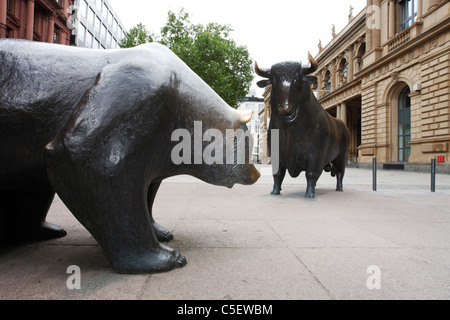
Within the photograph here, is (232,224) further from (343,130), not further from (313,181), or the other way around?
(343,130)

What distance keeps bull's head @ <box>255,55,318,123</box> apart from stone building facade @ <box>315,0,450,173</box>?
15.2 meters

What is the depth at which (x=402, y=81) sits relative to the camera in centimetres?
2133

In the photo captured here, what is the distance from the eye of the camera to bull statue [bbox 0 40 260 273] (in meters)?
1.75

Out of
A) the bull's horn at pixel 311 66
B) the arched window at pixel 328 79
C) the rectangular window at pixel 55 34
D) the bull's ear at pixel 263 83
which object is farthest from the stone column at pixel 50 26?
the arched window at pixel 328 79

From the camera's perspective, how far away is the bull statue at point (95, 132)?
1.75 m

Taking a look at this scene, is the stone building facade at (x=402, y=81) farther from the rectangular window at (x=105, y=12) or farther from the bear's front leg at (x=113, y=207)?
the rectangular window at (x=105, y=12)

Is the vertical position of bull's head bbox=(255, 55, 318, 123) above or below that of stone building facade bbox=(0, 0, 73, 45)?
below

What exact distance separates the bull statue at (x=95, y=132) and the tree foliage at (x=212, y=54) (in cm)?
1954

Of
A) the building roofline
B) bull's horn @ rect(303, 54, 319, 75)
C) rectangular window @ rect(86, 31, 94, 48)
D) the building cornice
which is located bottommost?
bull's horn @ rect(303, 54, 319, 75)

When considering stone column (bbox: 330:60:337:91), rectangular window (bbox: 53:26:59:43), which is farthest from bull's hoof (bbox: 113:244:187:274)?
stone column (bbox: 330:60:337:91)

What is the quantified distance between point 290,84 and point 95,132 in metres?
4.23

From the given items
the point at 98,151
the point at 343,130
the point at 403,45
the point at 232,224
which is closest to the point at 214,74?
the point at 403,45

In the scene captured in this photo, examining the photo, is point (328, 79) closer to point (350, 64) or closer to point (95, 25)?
point (350, 64)

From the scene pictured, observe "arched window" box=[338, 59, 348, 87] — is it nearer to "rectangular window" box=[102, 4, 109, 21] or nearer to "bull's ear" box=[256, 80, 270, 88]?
"bull's ear" box=[256, 80, 270, 88]
